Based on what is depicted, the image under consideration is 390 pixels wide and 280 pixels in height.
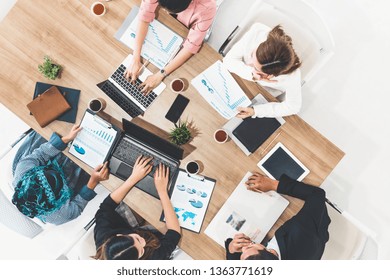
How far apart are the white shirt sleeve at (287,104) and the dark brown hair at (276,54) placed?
0.38ft

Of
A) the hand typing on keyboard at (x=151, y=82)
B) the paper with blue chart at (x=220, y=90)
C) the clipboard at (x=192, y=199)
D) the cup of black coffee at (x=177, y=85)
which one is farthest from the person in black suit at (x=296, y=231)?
the hand typing on keyboard at (x=151, y=82)

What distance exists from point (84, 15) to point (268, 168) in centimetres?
146

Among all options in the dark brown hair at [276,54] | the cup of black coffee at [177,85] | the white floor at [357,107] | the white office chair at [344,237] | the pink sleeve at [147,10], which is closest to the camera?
the dark brown hair at [276,54]

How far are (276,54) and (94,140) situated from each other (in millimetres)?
1171

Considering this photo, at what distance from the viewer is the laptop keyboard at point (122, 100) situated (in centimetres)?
205

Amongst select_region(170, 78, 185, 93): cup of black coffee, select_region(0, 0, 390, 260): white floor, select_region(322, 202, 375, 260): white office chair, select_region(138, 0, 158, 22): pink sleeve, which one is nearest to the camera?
select_region(138, 0, 158, 22): pink sleeve

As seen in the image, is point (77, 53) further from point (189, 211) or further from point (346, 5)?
point (346, 5)

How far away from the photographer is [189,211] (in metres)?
2.01

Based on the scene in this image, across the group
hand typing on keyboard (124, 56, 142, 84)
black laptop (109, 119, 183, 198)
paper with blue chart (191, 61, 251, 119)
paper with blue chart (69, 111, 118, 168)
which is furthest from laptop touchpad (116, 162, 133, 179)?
paper with blue chart (191, 61, 251, 119)

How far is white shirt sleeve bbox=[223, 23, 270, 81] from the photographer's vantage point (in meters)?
2.00

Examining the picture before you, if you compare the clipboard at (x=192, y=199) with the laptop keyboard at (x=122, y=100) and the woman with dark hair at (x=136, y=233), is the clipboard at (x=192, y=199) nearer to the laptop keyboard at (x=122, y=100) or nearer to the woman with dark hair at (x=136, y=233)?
the woman with dark hair at (x=136, y=233)

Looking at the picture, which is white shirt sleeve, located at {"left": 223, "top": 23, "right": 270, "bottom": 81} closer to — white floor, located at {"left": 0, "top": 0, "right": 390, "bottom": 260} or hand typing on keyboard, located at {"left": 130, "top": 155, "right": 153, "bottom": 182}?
hand typing on keyboard, located at {"left": 130, "top": 155, "right": 153, "bottom": 182}

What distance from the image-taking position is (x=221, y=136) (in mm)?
2008

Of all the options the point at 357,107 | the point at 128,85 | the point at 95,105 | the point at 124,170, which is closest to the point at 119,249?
the point at 124,170
